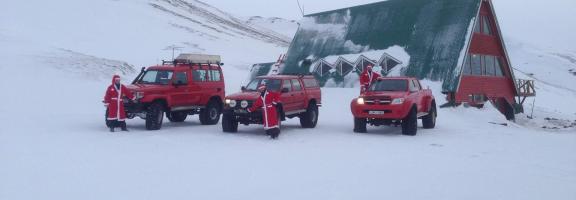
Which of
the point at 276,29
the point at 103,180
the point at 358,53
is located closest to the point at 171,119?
the point at 103,180

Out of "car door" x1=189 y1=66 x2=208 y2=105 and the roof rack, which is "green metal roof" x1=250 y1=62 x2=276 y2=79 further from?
"car door" x1=189 y1=66 x2=208 y2=105

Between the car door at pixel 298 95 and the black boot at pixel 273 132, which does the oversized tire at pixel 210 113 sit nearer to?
the car door at pixel 298 95

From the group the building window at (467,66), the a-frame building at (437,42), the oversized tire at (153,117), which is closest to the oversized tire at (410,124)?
the oversized tire at (153,117)

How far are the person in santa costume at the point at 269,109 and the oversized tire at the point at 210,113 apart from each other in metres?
3.71

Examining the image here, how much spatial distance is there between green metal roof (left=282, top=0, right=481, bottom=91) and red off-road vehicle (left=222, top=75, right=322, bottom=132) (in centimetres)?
879

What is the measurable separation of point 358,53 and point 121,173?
21338 millimetres

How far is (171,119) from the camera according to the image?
18.6 m

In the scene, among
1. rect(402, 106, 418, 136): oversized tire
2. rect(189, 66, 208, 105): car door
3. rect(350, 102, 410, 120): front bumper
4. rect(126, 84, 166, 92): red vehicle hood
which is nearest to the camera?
rect(350, 102, 410, 120): front bumper

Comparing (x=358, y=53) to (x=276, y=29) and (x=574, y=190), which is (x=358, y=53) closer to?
(x=574, y=190)

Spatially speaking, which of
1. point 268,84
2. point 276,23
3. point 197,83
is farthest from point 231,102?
point 276,23

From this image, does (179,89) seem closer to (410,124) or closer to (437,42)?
(410,124)

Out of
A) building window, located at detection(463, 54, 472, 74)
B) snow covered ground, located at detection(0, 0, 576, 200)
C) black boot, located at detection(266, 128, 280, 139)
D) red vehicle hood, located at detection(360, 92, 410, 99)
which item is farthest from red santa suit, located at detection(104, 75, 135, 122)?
building window, located at detection(463, 54, 472, 74)

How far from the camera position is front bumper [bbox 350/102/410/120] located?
14.9 metres

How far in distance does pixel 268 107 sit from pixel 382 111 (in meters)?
3.42
